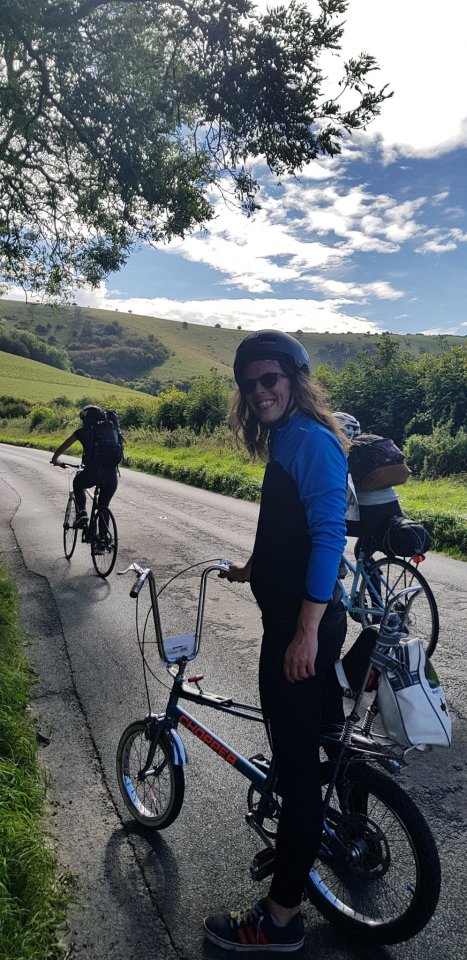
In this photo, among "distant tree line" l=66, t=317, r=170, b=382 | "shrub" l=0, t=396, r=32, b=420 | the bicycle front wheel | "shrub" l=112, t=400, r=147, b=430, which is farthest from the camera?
"distant tree line" l=66, t=317, r=170, b=382

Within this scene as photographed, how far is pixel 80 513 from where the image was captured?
8.41 metres

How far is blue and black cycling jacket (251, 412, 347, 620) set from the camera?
206 centimetres

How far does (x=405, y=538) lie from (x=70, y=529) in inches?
220

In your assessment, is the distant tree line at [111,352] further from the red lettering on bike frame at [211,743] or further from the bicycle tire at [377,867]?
the bicycle tire at [377,867]

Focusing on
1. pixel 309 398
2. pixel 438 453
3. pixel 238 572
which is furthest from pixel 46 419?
pixel 309 398

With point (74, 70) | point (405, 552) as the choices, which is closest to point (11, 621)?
point (405, 552)

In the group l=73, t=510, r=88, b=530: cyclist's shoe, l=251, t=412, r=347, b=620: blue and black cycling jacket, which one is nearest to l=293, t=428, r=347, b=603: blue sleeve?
l=251, t=412, r=347, b=620: blue and black cycling jacket

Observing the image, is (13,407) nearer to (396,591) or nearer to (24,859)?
(396,591)

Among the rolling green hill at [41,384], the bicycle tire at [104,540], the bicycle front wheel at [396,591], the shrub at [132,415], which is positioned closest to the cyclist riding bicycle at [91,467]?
the bicycle tire at [104,540]

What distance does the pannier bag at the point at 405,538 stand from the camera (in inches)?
194

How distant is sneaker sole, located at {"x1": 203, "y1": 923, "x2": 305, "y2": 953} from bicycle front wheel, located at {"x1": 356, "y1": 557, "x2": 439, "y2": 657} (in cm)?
319

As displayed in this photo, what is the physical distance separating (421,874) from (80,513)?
6.95 metres

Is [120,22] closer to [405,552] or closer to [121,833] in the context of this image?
[405,552]

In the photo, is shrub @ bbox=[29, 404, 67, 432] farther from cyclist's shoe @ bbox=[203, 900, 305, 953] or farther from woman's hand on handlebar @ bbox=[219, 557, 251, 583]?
cyclist's shoe @ bbox=[203, 900, 305, 953]
